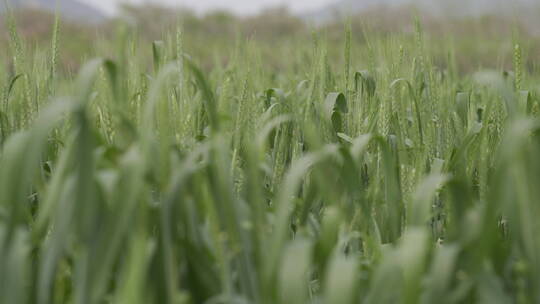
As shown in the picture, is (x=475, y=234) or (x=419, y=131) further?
(x=419, y=131)

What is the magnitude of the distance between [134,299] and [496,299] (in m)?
0.42

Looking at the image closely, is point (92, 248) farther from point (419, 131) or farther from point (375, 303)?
point (419, 131)

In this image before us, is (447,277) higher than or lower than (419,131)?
lower

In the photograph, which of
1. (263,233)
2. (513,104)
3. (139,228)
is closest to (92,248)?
(139,228)

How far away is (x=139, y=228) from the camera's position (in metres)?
0.71

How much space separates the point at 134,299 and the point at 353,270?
239 mm

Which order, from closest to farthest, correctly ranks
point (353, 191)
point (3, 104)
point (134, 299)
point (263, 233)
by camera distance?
point (134, 299)
point (263, 233)
point (353, 191)
point (3, 104)

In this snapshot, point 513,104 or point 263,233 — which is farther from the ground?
point 513,104

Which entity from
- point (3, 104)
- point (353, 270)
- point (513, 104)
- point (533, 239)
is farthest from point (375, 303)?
point (3, 104)

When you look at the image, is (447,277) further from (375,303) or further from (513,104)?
(513,104)

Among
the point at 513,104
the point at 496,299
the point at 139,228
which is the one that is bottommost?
the point at 496,299

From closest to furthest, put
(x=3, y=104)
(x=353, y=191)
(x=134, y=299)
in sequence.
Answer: (x=134, y=299), (x=353, y=191), (x=3, y=104)

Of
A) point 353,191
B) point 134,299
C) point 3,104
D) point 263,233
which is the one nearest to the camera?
point 134,299

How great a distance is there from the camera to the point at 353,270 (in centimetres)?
68
